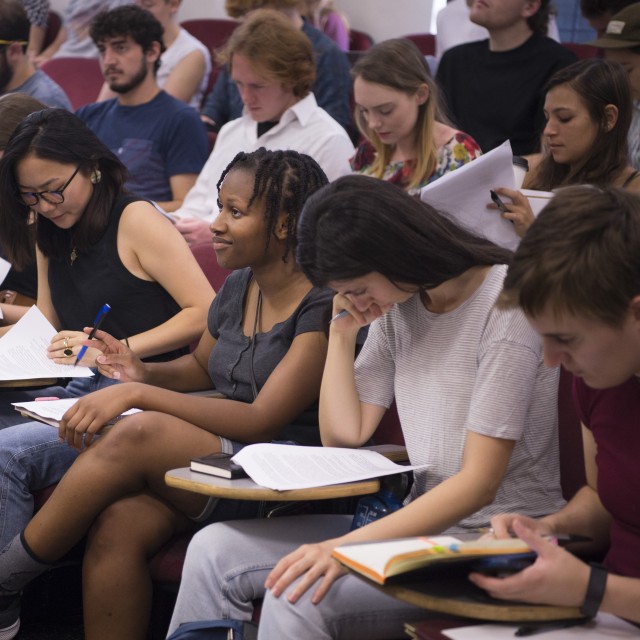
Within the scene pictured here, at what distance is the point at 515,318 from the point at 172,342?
3.70ft

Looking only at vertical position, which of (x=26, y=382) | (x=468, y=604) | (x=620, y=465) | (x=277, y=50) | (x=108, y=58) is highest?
(x=277, y=50)

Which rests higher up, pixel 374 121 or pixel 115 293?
pixel 374 121

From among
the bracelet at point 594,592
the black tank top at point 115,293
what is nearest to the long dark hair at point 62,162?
the black tank top at point 115,293

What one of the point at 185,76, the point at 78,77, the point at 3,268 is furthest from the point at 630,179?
the point at 78,77

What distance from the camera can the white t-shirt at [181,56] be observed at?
4.92 metres

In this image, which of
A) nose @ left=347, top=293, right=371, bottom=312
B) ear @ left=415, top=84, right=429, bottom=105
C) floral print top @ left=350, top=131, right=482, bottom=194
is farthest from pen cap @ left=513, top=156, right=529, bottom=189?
nose @ left=347, top=293, right=371, bottom=312

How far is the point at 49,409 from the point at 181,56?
9.70 feet

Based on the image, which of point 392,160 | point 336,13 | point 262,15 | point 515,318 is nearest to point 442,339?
point 515,318

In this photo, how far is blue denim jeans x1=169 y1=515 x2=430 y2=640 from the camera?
1688 millimetres

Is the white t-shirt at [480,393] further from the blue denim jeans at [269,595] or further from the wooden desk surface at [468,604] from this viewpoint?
the wooden desk surface at [468,604]

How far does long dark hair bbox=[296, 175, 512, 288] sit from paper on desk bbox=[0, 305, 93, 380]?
0.92 metres

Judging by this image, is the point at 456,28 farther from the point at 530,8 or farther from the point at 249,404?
the point at 249,404

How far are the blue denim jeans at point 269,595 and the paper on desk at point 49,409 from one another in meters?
0.47

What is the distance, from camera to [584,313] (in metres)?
1.39
